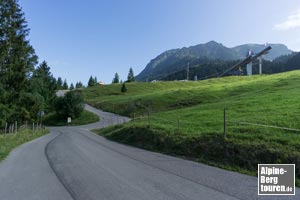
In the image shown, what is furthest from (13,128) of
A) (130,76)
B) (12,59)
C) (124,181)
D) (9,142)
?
(130,76)

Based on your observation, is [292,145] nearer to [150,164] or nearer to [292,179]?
[292,179]

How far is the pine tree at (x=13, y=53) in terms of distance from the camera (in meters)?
36.1

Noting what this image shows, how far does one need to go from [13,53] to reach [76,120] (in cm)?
3829

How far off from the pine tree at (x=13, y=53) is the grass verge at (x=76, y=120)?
104 feet

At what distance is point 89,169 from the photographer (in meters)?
10.3

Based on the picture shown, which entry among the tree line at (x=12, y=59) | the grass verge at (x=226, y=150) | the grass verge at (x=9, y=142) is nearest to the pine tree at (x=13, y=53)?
the tree line at (x=12, y=59)

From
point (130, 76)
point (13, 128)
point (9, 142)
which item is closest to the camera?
point (9, 142)

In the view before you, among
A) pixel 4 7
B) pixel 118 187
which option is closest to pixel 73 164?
pixel 118 187

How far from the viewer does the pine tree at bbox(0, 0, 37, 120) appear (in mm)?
36094

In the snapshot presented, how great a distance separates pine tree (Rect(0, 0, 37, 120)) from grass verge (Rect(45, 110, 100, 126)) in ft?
104

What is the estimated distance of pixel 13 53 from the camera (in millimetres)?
38219

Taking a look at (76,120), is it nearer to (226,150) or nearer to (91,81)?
(226,150)

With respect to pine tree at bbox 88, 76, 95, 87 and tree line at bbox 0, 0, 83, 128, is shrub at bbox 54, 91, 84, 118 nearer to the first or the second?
tree line at bbox 0, 0, 83, 128

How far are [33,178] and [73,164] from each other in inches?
93.1
